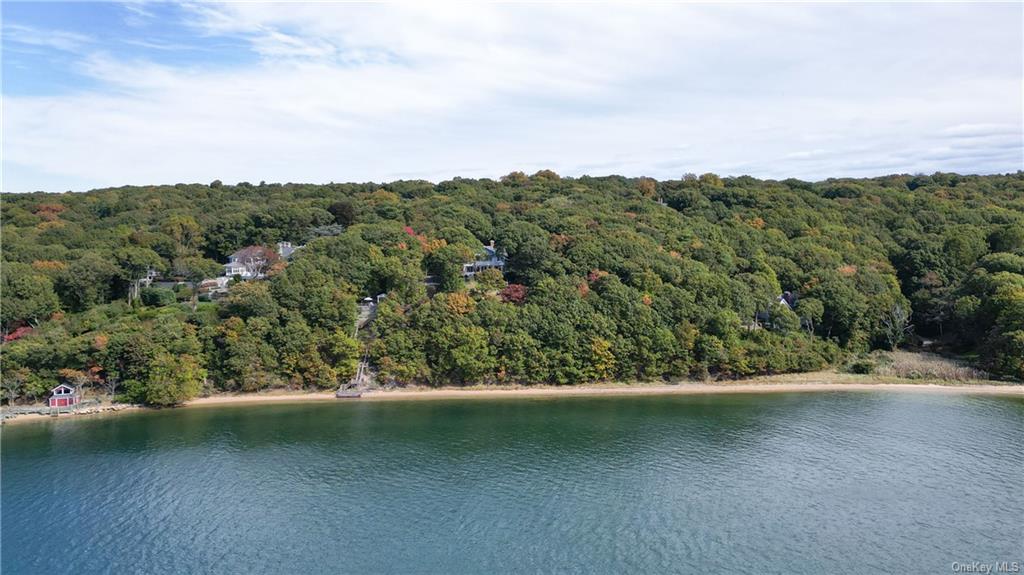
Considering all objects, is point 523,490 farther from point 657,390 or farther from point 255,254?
point 255,254

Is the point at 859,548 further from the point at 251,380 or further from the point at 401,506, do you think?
the point at 251,380

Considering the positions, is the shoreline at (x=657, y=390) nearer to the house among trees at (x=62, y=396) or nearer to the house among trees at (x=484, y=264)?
the house among trees at (x=62, y=396)

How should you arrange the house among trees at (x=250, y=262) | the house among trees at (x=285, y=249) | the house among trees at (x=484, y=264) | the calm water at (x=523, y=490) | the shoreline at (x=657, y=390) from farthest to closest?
1. the house among trees at (x=285, y=249)
2. the house among trees at (x=250, y=262)
3. the house among trees at (x=484, y=264)
4. the shoreline at (x=657, y=390)
5. the calm water at (x=523, y=490)

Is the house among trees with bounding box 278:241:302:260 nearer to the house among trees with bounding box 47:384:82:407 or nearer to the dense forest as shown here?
the dense forest

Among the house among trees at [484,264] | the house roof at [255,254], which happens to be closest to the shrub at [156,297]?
the house roof at [255,254]

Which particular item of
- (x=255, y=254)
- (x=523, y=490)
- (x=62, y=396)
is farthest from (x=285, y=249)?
(x=523, y=490)

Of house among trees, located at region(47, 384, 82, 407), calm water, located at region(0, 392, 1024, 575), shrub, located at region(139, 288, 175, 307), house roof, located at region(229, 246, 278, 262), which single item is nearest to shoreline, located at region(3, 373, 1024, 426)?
calm water, located at region(0, 392, 1024, 575)
